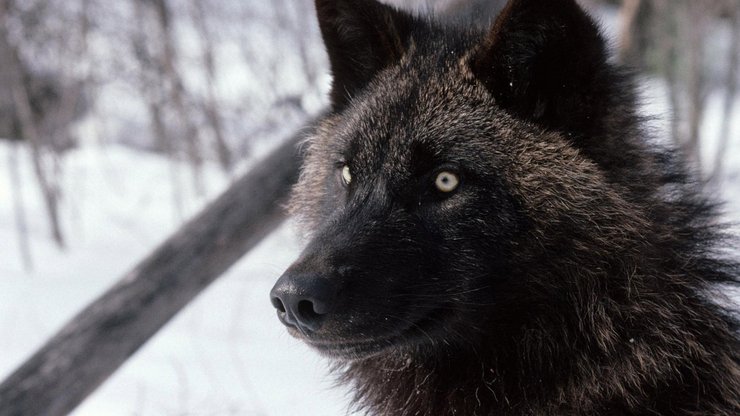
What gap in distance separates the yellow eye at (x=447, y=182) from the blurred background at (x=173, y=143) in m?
0.78

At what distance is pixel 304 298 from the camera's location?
7.86ft

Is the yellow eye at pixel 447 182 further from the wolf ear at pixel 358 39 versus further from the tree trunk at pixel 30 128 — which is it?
the tree trunk at pixel 30 128

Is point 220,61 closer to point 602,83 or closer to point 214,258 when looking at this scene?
point 214,258

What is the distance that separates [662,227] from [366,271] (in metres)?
1.02

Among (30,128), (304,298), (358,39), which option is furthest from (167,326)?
(304,298)

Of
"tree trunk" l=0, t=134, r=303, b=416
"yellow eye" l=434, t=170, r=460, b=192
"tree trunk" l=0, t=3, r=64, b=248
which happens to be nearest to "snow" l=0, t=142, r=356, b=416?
"tree trunk" l=0, t=134, r=303, b=416

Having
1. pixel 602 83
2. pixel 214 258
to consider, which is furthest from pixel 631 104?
pixel 214 258

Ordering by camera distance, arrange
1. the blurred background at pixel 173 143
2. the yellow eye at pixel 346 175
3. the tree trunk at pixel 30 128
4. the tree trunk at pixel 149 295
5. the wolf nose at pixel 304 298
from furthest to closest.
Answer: the tree trunk at pixel 30 128 < the blurred background at pixel 173 143 < the tree trunk at pixel 149 295 < the yellow eye at pixel 346 175 < the wolf nose at pixel 304 298

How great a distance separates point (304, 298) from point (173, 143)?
12095 millimetres

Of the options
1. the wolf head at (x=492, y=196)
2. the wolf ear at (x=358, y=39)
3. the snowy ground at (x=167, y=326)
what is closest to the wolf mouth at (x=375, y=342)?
the wolf head at (x=492, y=196)

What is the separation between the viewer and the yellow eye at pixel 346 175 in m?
2.96

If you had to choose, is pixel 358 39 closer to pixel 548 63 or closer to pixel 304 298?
pixel 548 63

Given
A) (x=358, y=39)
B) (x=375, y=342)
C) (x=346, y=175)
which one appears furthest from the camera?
(x=358, y=39)

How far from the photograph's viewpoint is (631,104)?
2.88 m
